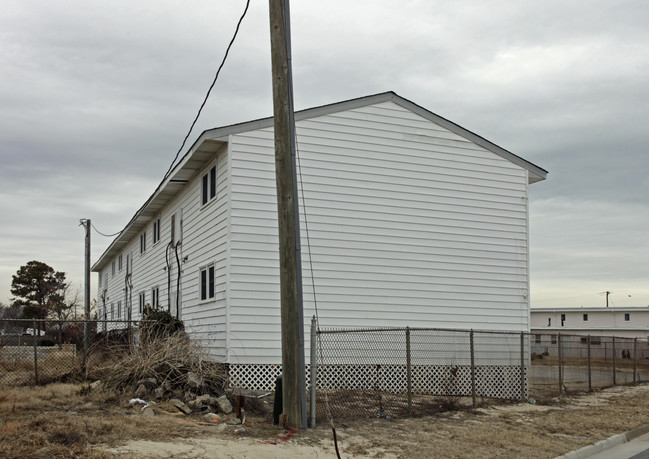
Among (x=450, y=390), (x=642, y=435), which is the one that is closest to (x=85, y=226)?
(x=450, y=390)

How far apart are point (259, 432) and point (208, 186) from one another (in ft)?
30.9

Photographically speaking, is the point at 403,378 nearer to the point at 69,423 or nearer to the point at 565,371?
the point at 565,371

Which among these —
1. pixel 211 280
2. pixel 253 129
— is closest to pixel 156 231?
pixel 211 280

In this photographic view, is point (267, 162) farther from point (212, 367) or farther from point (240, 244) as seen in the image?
point (212, 367)

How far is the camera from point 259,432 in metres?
9.93

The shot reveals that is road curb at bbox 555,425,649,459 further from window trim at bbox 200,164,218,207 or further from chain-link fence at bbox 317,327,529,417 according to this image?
window trim at bbox 200,164,218,207

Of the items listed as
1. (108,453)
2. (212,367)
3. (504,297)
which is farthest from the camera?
(504,297)

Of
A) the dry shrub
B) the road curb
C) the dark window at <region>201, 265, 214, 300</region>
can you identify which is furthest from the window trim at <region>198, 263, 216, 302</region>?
the road curb

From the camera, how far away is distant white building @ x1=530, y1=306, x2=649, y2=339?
2549 inches

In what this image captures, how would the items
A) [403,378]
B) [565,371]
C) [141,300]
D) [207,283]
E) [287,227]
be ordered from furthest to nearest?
[141,300] → [565,371] → [207,283] → [403,378] → [287,227]

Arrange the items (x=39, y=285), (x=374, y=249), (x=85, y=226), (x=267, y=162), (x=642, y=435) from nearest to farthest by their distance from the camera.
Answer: (x=642, y=435) → (x=267, y=162) → (x=374, y=249) → (x=85, y=226) → (x=39, y=285)

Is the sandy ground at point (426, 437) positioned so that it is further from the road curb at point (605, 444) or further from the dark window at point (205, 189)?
the dark window at point (205, 189)

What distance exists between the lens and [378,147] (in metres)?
18.1

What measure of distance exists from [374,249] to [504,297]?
4.48 metres
